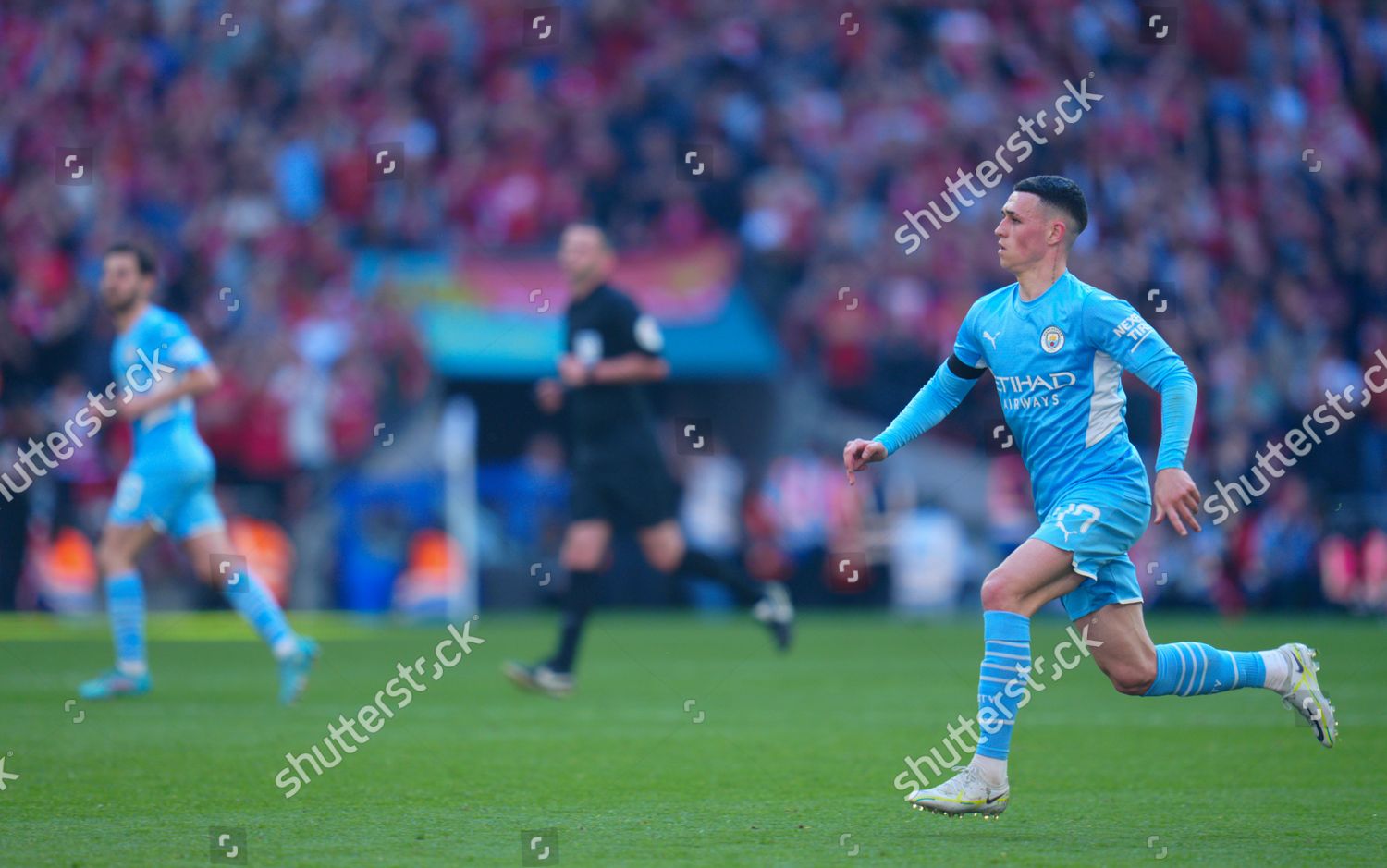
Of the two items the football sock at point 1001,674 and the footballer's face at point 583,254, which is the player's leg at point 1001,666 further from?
the footballer's face at point 583,254

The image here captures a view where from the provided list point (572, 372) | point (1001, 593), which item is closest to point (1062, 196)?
point (1001, 593)

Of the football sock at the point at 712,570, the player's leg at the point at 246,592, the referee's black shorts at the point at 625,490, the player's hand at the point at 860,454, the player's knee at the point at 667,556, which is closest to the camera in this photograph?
the player's hand at the point at 860,454

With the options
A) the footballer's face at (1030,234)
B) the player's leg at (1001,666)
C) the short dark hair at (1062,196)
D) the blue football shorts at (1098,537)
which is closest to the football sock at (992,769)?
the player's leg at (1001,666)

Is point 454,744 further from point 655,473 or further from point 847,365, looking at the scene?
point 847,365

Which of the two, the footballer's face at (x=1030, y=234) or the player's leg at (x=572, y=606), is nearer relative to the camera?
the footballer's face at (x=1030, y=234)

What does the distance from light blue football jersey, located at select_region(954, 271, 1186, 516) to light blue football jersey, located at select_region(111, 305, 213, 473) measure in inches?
228

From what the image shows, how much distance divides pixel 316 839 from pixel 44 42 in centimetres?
2010

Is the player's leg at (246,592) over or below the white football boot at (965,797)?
over

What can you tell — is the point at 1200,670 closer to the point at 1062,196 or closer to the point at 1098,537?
the point at 1098,537

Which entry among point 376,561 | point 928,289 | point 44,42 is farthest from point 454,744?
Answer: point 44,42

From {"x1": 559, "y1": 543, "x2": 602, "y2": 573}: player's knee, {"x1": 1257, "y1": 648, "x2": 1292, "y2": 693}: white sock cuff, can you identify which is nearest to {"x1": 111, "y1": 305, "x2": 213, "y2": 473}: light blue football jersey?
{"x1": 559, "y1": 543, "x2": 602, "y2": 573}: player's knee

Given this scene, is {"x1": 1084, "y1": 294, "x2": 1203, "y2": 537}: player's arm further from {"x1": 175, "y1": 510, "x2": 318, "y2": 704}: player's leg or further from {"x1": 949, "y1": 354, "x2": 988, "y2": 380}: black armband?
{"x1": 175, "y1": 510, "x2": 318, "y2": 704}: player's leg

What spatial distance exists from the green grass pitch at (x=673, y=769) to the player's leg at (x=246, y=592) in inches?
11.6

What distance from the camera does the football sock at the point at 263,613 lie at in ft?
33.5
